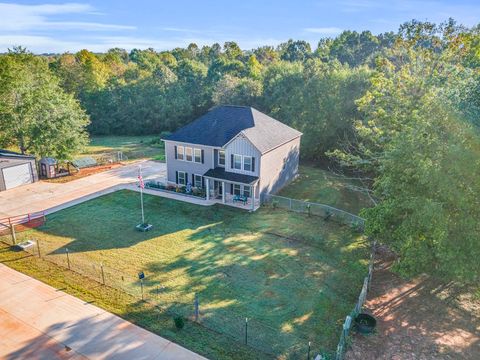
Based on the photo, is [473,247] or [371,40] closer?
[473,247]

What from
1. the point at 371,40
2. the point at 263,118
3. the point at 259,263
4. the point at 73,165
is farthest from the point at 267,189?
the point at 371,40

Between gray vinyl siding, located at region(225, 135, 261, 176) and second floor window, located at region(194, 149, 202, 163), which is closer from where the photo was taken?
gray vinyl siding, located at region(225, 135, 261, 176)

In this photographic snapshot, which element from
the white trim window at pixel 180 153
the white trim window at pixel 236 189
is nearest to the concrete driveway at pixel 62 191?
the white trim window at pixel 180 153

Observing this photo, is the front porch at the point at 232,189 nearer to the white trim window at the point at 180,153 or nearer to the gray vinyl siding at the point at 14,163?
the white trim window at the point at 180,153

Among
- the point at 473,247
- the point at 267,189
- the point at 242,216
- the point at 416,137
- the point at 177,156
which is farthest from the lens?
the point at 177,156

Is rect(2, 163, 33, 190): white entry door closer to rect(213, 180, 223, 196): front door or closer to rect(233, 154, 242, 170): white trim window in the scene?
rect(213, 180, 223, 196): front door

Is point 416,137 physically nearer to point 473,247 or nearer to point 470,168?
point 470,168

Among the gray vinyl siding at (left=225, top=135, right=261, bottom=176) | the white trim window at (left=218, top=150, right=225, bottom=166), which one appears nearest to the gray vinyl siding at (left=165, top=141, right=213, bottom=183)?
the white trim window at (left=218, top=150, right=225, bottom=166)
